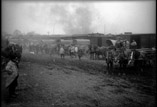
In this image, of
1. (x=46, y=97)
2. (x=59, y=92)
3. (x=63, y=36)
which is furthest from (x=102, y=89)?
(x=63, y=36)

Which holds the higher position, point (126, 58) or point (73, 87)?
point (126, 58)

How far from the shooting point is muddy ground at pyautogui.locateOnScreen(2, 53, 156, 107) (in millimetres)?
3059

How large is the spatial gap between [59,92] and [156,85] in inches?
103

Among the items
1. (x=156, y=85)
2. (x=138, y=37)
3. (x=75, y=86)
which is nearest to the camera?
(x=75, y=86)

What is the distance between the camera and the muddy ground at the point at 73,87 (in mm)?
3059

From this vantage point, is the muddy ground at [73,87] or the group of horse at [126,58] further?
the group of horse at [126,58]

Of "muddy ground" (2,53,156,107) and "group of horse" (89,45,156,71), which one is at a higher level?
"group of horse" (89,45,156,71)

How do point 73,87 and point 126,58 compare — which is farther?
point 126,58

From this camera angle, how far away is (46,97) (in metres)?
3.09

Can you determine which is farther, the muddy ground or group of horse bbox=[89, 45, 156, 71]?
group of horse bbox=[89, 45, 156, 71]

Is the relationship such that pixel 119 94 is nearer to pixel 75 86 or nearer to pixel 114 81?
pixel 114 81

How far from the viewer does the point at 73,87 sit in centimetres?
342

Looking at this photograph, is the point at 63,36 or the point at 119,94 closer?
the point at 119,94

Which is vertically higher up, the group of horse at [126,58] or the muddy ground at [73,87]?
the group of horse at [126,58]
